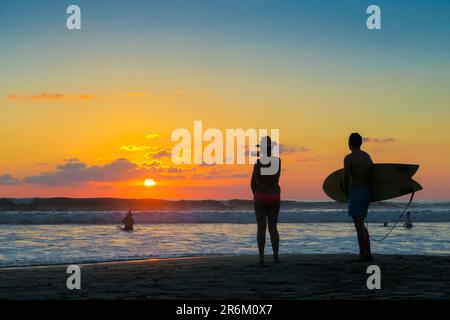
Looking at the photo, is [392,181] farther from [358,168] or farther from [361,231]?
[361,231]

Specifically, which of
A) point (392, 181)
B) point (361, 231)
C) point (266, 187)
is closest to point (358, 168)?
point (361, 231)

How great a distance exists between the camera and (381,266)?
9.56 metres

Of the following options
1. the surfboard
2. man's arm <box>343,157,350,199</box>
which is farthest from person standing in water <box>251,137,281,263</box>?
the surfboard

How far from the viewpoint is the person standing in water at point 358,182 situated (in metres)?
9.81

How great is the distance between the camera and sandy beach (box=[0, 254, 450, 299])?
6945 millimetres

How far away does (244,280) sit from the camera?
26.8ft

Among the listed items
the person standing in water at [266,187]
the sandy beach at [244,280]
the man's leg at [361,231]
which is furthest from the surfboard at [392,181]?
the person standing in water at [266,187]

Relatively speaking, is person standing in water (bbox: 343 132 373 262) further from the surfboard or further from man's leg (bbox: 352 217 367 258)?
the surfboard

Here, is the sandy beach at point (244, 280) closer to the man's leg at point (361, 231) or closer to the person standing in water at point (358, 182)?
the man's leg at point (361, 231)

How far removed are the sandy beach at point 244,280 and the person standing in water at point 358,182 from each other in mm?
548
